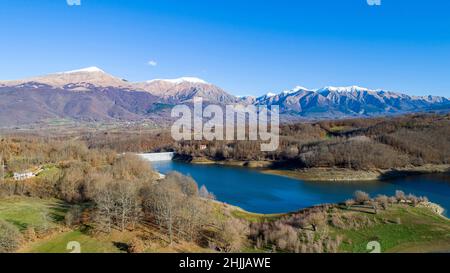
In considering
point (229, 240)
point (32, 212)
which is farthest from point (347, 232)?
point (32, 212)

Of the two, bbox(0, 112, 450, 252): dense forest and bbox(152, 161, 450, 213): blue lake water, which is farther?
bbox(152, 161, 450, 213): blue lake water

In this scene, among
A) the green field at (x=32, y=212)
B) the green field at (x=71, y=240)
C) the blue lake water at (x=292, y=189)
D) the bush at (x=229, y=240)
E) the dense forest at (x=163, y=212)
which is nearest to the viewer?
the green field at (x=71, y=240)

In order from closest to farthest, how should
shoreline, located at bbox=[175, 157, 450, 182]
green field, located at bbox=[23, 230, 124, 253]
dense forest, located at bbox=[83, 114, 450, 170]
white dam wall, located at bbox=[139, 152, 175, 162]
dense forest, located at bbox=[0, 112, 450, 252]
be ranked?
1. green field, located at bbox=[23, 230, 124, 253]
2. dense forest, located at bbox=[0, 112, 450, 252]
3. shoreline, located at bbox=[175, 157, 450, 182]
4. dense forest, located at bbox=[83, 114, 450, 170]
5. white dam wall, located at bbox=[139, 152, 175, 162]

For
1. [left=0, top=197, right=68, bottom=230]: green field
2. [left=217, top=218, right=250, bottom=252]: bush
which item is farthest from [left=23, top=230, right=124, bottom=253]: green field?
[left=217, top=218, right=250, bottom=252]: bush

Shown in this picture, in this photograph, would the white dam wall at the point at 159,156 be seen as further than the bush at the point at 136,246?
Yes

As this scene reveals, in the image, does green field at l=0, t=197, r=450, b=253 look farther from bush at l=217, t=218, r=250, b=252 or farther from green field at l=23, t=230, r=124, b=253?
bush at l=217, t=218, r=250, b=252

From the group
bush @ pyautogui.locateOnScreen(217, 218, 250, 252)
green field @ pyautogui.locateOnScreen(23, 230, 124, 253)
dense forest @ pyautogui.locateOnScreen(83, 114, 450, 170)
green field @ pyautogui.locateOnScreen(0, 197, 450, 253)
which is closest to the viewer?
green field @ pyautogui.locateOnScreen(23, 230, 124, 253)

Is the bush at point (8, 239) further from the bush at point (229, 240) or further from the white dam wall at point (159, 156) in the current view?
the white dam wall at point (159, 156)

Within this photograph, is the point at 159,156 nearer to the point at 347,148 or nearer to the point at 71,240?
the point at 347,148

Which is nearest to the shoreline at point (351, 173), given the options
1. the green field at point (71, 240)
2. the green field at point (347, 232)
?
the green field at point (347, 232)

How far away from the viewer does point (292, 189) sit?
44500 millimetres

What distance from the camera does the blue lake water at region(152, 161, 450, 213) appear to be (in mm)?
36344

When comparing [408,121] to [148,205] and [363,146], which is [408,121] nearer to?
[363,146]

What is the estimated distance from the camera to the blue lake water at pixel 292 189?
119 feet
